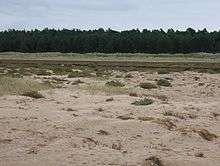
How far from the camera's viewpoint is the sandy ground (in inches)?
552

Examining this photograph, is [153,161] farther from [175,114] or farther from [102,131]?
[175,114]

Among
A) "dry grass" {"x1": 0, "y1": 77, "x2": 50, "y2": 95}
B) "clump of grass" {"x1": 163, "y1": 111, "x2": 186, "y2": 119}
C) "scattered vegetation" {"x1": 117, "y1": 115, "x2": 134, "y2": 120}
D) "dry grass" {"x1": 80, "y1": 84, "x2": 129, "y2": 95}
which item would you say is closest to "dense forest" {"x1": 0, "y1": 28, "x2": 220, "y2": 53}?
"dry grass" {"x1": 80, "y1": 84, "x2": 129, "y2": 95}

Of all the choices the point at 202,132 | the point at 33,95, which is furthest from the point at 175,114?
the point at 33,95

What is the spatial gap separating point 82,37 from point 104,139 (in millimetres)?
135371

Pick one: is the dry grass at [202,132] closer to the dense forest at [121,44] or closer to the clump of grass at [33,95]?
the clump of grass at [33,95]

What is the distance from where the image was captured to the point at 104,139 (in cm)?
1608

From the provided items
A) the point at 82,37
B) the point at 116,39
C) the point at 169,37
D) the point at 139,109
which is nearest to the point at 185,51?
the point at 169,37

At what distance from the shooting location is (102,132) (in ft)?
55.1

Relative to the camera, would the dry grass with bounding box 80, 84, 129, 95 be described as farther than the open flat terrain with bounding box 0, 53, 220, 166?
Yes

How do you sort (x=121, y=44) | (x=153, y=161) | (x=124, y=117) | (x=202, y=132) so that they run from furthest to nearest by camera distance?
(x=121, y=44)
(x=124, y=117)
(x=202, y=132)
(x=153, y=161)

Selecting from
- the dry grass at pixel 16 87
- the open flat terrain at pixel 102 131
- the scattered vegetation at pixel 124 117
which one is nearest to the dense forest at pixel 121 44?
the dry grass at pixel 16 87

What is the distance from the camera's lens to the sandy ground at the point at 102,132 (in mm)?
14023

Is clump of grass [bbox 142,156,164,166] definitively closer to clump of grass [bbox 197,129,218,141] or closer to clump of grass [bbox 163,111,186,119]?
clump of grass [bbox 197,129,218,141]

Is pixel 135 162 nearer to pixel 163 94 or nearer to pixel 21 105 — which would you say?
pixel 21 105
